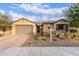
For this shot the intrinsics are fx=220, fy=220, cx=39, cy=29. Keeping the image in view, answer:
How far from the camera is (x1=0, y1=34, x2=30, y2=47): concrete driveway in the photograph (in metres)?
12.0

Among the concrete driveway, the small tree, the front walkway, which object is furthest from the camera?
the concrete driveway

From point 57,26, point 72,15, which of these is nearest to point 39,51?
point 57,26

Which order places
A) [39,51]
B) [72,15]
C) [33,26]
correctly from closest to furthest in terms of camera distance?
[39,51]
[72,15]
[33,26]

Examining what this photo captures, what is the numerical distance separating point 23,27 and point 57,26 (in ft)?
6.00

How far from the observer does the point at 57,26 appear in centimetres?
1188

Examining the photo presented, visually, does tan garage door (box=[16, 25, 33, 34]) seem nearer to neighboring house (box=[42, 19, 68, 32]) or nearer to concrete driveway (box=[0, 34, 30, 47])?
concrete driveway (box=[0, 34, 30, 47])

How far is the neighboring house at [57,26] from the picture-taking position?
1181 cm

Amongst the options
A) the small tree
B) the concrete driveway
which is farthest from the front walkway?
the small tree

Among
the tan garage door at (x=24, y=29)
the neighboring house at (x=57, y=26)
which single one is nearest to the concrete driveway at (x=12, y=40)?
the tan garage door at (x=24, y=29)

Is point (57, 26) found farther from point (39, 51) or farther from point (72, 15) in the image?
point (39, 51)

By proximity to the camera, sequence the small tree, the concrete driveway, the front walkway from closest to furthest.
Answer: the front walkway → the small tree → the concrete driveway

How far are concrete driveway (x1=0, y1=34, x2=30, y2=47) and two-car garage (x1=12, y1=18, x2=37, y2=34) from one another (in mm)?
230

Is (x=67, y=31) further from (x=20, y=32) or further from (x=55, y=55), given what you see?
(x=20, y=32)

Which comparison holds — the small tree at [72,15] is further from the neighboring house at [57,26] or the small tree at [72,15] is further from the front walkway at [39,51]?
the front walkway at [39,51]
